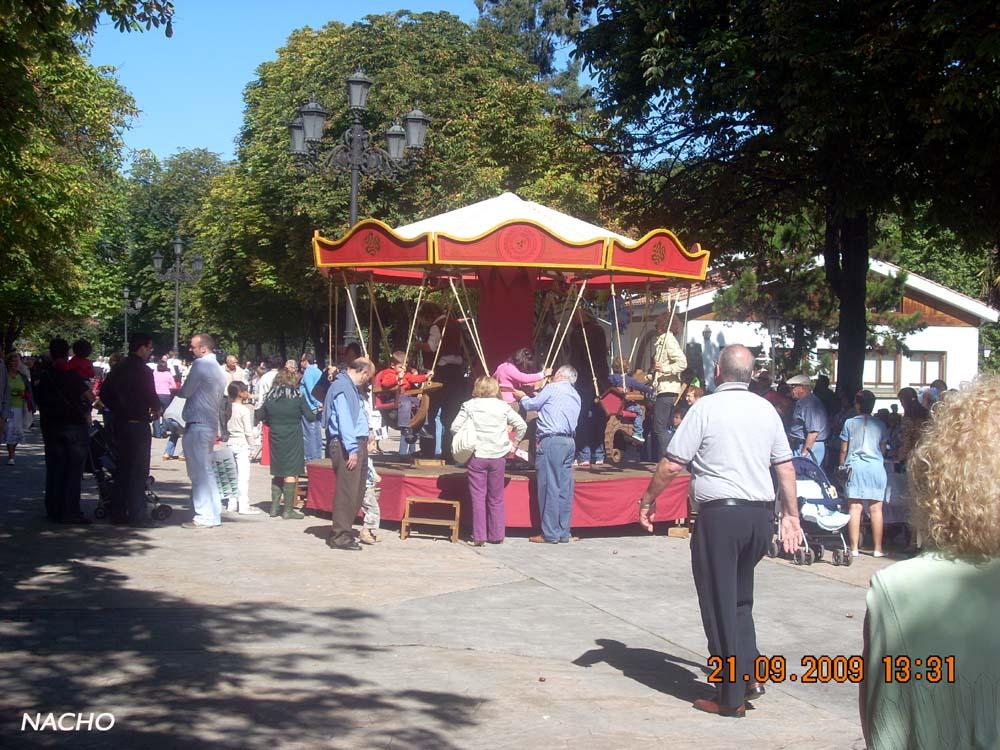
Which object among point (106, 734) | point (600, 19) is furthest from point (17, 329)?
point (106, 734)

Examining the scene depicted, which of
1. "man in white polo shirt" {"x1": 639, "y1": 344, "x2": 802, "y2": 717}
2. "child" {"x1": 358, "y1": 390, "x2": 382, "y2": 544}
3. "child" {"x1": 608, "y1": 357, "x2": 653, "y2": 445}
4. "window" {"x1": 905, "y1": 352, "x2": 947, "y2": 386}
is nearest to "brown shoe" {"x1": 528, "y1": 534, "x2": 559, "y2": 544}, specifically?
"child" {"x1": 358, "y1": 390, "x2": 382, "y2": 544}

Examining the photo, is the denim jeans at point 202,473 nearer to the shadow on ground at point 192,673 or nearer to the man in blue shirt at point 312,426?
the shadow on ground at point 192,673

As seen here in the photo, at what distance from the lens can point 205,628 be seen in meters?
7.78

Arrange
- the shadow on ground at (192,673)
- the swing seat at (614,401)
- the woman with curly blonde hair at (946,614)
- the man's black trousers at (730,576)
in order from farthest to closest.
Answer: the swing seat at (614,401)
the man's black trousers at (730,576)
the shadow on ground at (192,673)
the woman with curly blonde hair at (946,614)

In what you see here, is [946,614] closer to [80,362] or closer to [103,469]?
[103,469]

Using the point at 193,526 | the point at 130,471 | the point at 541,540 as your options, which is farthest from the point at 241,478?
the point at 541,540

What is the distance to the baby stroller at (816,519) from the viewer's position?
11.3m

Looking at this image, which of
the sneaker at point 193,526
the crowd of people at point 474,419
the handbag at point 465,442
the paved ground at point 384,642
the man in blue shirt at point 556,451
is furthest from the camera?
the sneaker at point 193,526

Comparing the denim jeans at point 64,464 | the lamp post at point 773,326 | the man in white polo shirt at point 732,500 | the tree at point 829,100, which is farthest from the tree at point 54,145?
the lamp post at point 773,326

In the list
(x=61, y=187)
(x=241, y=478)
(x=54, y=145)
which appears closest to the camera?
(x=241, y=478)

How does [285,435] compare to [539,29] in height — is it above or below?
below

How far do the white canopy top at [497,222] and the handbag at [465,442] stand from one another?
7.14ft

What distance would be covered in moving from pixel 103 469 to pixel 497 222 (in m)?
5.24

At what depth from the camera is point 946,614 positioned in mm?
2498
